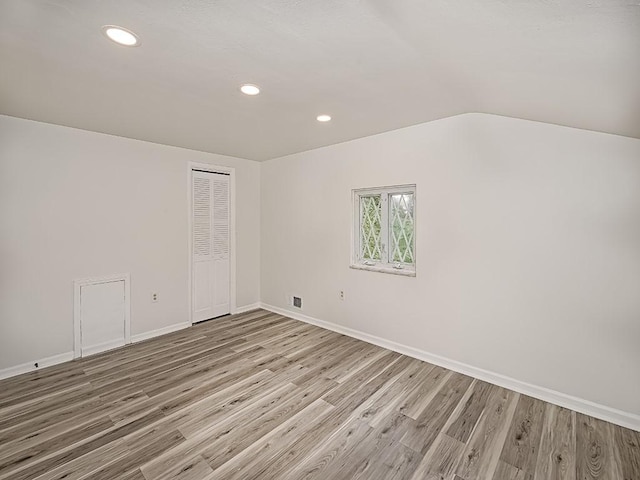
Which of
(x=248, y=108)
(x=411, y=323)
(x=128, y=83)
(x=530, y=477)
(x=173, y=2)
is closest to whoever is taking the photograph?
(x=173, y=2)

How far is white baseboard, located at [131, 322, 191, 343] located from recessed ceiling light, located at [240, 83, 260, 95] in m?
3.24

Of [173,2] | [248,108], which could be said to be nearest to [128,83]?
[248,108]

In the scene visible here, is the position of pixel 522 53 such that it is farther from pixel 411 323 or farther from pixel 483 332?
pixel 411 323

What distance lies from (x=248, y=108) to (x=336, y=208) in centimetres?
176

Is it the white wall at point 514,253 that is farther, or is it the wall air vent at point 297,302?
the wall air vent at point 297,302

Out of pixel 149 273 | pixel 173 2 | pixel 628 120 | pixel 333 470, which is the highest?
pixel 173 2

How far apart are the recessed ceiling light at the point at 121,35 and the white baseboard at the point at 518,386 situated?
3482 mm

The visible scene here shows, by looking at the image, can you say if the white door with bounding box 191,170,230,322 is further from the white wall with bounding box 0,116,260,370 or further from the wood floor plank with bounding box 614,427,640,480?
the wood floor plank with bounding box 614,427,640,480

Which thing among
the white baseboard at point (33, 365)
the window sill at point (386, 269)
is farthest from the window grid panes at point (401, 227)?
the white baseboard at point (33, 365)

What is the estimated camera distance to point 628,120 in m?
1.86

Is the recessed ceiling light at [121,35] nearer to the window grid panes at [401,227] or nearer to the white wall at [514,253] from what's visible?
the white wall at [514,253]

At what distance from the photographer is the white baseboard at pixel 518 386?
222 centimetres

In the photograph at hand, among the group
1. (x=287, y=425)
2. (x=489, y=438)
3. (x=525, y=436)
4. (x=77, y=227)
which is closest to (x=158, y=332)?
(x=77, y=227)

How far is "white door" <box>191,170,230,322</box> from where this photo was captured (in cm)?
430
